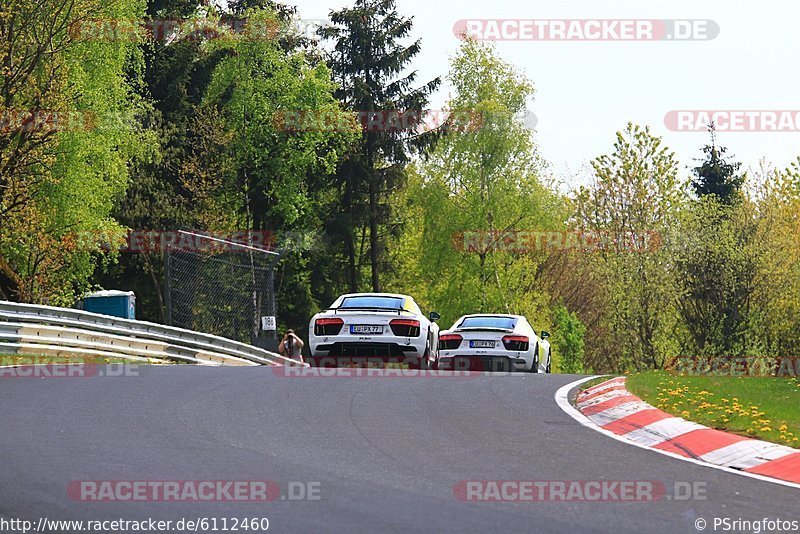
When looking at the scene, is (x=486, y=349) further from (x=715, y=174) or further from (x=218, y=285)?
(x=715, y=174)

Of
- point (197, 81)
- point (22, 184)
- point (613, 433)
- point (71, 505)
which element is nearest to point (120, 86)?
point (22, 184)

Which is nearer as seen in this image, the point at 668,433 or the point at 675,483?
the point at 675,483

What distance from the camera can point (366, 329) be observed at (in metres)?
20.7

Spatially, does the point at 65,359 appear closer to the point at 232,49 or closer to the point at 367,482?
the point at 367,482

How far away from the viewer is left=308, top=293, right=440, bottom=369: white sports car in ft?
67.9

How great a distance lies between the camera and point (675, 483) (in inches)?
320

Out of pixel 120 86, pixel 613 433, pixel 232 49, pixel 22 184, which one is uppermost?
pixel 232 49

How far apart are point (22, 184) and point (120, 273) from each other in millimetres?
13583

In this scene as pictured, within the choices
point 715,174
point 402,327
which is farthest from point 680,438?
point 715,174

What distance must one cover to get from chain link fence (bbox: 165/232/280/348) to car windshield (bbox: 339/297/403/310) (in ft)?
14.0

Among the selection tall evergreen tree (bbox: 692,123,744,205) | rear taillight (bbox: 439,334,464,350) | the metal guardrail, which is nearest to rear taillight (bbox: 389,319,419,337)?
rear taillight (bbox: 439,334,464,350)

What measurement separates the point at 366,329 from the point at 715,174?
60.7 meters

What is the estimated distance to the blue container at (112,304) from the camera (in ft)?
97.5

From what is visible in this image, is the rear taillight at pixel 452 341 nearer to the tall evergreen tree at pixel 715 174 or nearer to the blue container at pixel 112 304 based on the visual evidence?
the blue container at pixel 112 304
